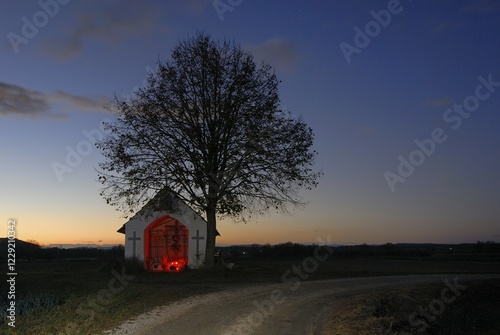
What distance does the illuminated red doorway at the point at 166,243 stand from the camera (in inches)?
1364

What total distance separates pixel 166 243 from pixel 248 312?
864 inches

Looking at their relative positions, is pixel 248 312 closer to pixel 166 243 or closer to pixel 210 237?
pixel 210 237

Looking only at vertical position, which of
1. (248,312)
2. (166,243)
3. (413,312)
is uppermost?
(166,243)

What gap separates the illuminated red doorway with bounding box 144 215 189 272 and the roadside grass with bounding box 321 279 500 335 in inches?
699

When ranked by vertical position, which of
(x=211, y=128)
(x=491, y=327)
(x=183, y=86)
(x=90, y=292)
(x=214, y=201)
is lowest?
(x=491, y=327)

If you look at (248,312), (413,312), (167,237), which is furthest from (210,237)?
(248,312)

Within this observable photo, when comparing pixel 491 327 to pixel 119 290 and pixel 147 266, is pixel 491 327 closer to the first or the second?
pixel 119 290

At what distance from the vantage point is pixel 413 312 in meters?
16.9

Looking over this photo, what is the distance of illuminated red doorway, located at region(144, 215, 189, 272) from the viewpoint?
1364 inches

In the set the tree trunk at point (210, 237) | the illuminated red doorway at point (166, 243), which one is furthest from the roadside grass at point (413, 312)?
the illuminated red doorway at point (166, 243)

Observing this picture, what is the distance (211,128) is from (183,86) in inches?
108

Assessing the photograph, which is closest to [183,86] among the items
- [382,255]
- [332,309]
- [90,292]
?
[90,292]

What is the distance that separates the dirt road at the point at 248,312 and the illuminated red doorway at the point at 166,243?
1571 cm

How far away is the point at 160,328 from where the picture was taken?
12.1m
